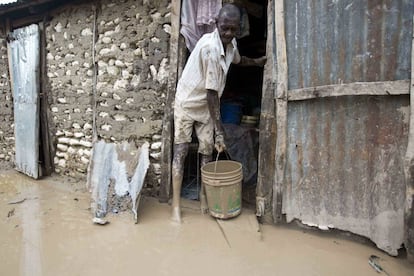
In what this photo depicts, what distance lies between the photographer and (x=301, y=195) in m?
2.80

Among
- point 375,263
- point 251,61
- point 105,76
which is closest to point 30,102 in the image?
point 105,76

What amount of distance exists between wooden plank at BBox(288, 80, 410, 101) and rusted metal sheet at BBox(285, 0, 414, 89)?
7cm

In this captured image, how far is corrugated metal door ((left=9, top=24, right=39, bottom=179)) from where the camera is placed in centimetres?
463

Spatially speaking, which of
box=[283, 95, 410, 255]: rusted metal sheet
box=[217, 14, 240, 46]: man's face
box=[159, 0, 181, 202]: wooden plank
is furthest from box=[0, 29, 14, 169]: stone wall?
box=[283, 95, 410, 255]: rusted metal sheet

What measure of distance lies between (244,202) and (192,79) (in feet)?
4.99

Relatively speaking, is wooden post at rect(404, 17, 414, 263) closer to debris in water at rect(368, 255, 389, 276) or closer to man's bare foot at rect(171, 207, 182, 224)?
debris in water at rect(368, 255, 389, 276)

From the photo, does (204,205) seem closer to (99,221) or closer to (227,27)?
(99,221)

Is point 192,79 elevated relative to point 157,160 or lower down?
elevated

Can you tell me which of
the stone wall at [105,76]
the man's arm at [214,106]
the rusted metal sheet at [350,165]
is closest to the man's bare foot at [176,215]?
the stone wall at [105,76]

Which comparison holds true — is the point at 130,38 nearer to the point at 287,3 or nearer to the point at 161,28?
the point at 161,28

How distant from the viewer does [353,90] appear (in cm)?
237

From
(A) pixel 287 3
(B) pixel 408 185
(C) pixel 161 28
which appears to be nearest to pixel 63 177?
(C) pixel 161 28

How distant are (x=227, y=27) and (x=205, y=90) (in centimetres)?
63

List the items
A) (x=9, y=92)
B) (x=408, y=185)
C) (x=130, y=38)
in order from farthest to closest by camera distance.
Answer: (x=9, y=92)
(x=130, y=38)
(x=408, y=185)
